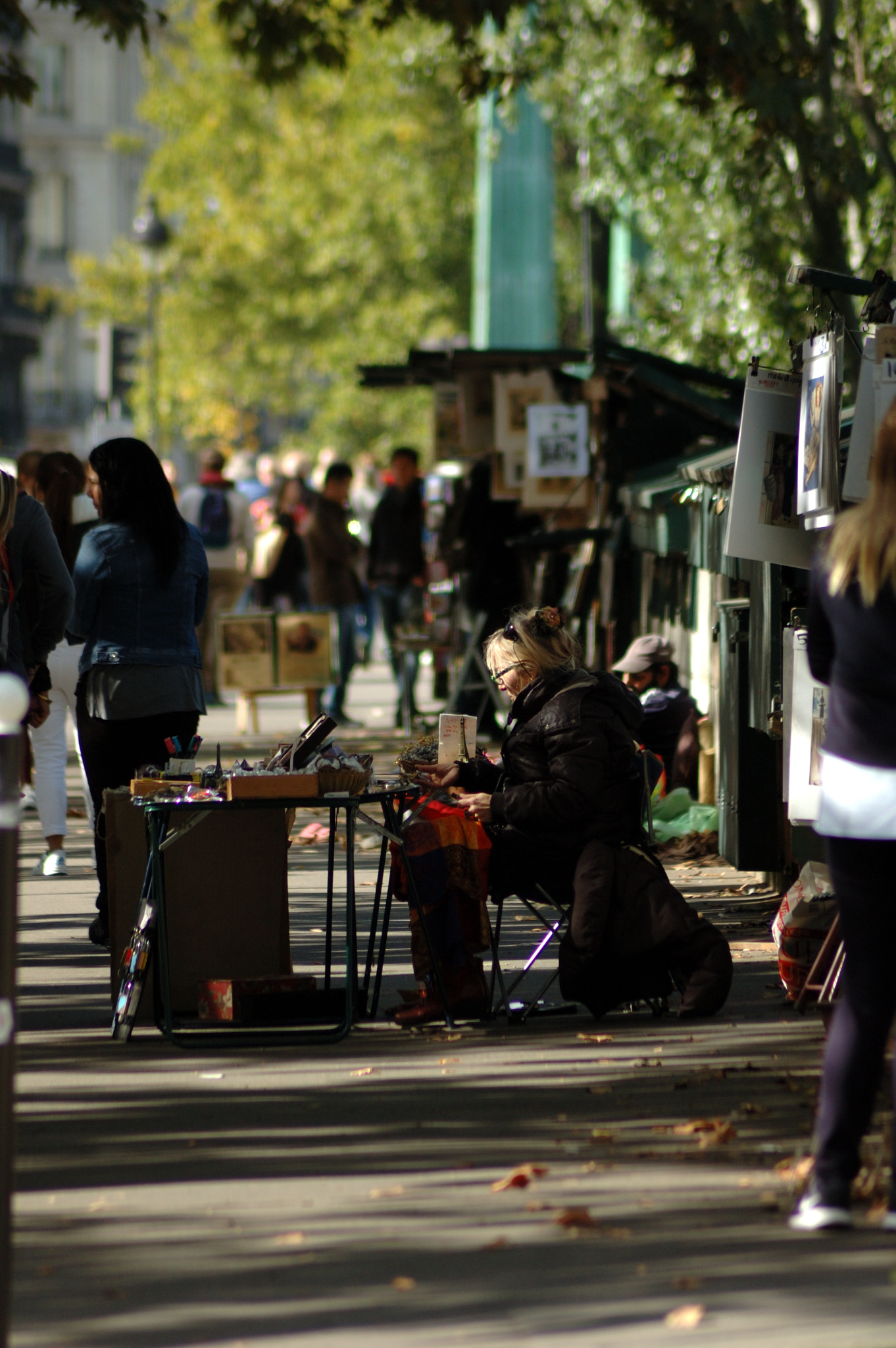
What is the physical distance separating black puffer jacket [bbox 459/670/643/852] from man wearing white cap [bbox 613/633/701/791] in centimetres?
362

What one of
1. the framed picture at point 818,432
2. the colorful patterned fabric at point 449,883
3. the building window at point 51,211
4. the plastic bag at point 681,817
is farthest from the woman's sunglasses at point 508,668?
the building window at point 51,211

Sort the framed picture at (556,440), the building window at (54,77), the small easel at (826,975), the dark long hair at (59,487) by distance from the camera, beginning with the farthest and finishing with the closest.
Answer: the building window at (54,77) < the framed picture at (556,440) < the dark long hair at (59,487) < the small easel at (826,975)

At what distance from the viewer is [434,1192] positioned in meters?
4.61

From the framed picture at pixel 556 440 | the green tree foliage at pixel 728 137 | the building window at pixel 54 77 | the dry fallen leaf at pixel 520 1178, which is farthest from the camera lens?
the building window at pixel 54 77

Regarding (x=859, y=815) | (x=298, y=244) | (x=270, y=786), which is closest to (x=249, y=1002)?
(x=270, y=786)

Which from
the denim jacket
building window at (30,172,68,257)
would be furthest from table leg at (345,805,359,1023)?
building window at (30,172,68,257)

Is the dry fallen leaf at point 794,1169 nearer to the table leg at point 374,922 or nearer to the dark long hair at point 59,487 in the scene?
the table leg at point 374,922

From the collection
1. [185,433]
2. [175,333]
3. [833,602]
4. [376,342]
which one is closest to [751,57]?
→ [833,602]

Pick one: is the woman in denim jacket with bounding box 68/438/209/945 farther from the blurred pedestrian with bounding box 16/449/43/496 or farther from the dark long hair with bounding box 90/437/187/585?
the blurred pedestrian with bounding box 16/449/43/496

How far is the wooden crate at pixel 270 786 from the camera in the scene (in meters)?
6.14

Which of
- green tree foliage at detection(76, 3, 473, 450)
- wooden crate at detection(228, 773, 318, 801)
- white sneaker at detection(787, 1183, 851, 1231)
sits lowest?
white sneaker at detection(787, 1183, 851, 1231)

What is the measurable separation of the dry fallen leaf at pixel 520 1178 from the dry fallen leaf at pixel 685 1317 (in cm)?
83

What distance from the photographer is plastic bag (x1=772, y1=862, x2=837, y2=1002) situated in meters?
6.36

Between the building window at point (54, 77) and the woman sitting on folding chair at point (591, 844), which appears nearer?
the woman sitting on folding chair at point (591, 844)
